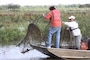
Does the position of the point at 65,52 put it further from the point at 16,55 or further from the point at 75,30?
the point at 16,55

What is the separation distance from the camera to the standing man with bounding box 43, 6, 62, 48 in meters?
15.5

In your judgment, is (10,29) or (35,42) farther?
(10,29)

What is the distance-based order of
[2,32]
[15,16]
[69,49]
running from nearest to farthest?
[69,49]
[2,32]
[15,16]

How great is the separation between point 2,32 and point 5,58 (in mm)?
5650

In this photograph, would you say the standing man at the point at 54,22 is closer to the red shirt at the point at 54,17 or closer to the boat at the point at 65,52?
the red shirt at the point at 54,17

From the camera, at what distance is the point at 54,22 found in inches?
615

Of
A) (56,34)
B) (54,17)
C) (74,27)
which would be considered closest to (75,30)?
(74,27)

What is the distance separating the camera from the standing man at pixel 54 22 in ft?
50.8

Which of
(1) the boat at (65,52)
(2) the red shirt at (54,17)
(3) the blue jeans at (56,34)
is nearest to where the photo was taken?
(2) the red shirt at (54,17)

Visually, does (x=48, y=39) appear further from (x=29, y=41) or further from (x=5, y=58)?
(x=5, y=58)

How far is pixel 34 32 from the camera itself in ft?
52.7

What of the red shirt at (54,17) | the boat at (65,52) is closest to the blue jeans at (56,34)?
the red shirt at (54,17)

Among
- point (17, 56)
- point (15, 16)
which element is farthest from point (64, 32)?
point (15, 16)

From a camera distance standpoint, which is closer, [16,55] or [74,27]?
[74,27]
